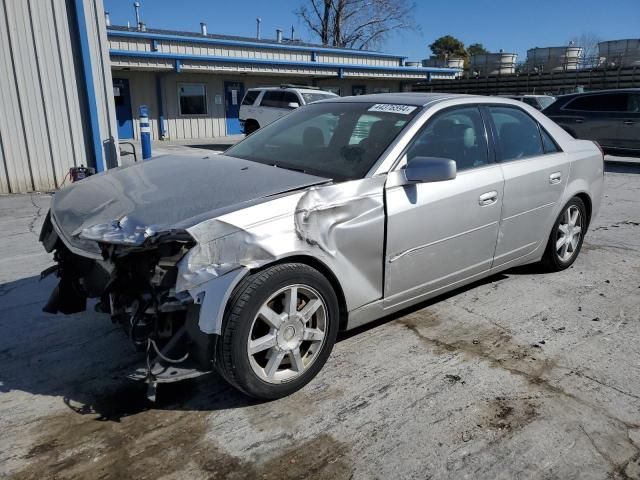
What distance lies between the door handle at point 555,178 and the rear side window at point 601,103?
1001cm

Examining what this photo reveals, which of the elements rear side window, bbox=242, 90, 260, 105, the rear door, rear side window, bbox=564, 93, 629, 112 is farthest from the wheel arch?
rear side window, bbox=242, 90, 260, 105

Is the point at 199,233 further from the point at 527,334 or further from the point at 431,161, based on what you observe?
the point at 527,334

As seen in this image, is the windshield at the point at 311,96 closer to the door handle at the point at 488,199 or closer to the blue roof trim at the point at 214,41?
the blue roof trim at the point at 214,41

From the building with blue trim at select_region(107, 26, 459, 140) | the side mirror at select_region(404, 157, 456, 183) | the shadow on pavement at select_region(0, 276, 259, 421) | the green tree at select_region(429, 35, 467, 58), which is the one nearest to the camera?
the shadow on pavement at select_region(0, 276, 259, 421)

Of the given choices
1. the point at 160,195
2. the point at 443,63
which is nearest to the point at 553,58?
the point at 443,63

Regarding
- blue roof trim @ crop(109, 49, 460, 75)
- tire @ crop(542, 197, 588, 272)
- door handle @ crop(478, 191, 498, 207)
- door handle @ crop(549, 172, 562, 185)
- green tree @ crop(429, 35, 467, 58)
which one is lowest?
tire @ crop(542, 197, 588, 272)

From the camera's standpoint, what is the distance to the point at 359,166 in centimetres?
324

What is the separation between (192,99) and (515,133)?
741 inches

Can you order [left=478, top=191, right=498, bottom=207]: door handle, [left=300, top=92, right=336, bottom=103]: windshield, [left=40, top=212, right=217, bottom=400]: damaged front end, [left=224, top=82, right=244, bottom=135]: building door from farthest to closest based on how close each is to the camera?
[left=224, top=82, right=244, bottom=135]: building door < [left=300, top=92, right=336, bottom=103]: windshield < [left=478, top=191, right=498, bottom=207]: door handle < [left=40, top=212, right=217, bottom=400]: damaged front end

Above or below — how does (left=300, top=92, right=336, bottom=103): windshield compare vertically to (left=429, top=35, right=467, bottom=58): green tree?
below

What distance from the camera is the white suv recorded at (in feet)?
50.2

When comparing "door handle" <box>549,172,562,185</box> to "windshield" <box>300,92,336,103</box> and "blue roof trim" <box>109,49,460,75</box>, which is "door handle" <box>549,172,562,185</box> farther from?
"blue roof trim" <box>109,49,460,75</box>

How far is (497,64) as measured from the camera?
35.0 metres

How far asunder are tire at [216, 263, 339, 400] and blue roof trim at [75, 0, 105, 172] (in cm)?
716
